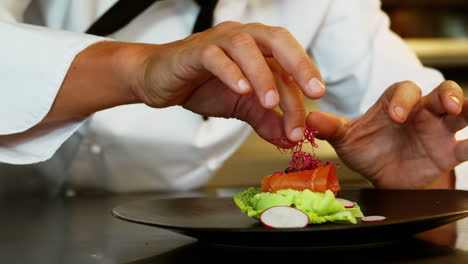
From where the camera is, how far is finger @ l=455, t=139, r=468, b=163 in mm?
1001

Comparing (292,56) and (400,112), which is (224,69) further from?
(400,112)

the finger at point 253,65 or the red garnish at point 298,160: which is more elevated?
the finger at point 253,65

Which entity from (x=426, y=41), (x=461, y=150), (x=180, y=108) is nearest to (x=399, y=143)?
(x=461, y=150)

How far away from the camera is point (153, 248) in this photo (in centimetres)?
69

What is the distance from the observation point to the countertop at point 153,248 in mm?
624

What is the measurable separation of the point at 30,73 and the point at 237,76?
0.38 meters

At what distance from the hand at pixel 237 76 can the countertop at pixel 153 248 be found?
0.16 meters

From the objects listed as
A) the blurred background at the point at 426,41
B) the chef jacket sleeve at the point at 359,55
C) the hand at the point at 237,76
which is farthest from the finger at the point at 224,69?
the blurred background at the point at 426,41

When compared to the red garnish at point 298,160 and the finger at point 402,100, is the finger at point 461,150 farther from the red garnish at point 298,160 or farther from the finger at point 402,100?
the red garnish at point 298,160

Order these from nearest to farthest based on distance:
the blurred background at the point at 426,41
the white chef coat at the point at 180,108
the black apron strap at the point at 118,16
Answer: the black apron strap at the point at 118,16
the white chef coat at the point at 180,108
the blurred background at the point at 426,41

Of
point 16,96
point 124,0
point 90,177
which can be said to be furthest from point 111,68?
point 90,177

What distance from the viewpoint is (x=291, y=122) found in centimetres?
79

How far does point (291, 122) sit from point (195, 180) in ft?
2.12

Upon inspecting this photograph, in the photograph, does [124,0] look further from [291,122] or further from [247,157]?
[247,157]
